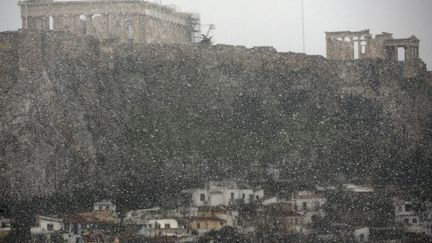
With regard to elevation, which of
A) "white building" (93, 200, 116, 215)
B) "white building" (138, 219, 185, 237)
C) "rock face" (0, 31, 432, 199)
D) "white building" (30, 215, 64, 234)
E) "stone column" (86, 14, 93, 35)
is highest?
"stone column" (86, 14, 93, 35)

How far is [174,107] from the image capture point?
82188 mm

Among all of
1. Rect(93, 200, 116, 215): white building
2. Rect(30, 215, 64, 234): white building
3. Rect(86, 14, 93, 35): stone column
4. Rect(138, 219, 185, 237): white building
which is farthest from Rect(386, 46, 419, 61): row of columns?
Rect(30, 215, 64, 234): white building

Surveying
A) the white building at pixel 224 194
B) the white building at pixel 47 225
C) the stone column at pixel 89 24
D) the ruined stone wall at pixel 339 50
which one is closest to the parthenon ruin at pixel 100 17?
the stone column at pixel 89 24

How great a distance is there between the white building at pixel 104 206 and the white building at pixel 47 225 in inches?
91.0

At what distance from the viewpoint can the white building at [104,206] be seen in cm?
7281

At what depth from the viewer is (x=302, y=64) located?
86562mm

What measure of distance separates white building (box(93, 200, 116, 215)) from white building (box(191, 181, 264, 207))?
4602 mm

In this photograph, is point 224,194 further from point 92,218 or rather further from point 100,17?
point 100,17

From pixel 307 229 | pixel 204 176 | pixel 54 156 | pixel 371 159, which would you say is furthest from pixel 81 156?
pixel 371 159

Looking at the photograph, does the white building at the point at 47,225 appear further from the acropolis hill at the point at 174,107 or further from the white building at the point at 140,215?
the white building at the point at 140,215

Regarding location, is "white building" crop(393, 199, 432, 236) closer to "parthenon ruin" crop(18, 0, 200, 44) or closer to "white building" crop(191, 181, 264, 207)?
"white building" crop(191, 181, 264, 207)

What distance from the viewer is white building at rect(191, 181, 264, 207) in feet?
250

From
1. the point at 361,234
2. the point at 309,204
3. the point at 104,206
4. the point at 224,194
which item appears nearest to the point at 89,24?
the point at 224,194

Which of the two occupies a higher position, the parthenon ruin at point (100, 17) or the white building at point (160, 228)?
the parthenon ruin at point (100, 17)
